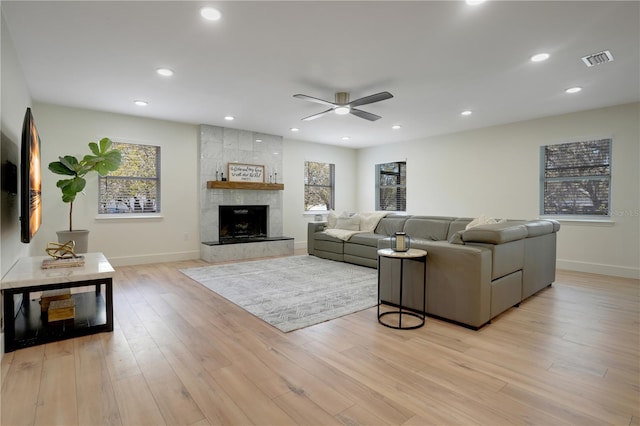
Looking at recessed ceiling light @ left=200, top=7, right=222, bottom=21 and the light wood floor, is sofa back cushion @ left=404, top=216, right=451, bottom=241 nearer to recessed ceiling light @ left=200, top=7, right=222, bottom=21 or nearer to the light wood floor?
the light wood floor

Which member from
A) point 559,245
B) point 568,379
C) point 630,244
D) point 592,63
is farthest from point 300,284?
point 630,244

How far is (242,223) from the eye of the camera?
22.3ft

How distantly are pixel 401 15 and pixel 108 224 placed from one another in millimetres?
5210

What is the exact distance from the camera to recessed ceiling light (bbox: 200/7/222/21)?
8.00ft

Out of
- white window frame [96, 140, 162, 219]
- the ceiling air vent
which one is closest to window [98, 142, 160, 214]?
white window frame [96, 140, 162, 219]

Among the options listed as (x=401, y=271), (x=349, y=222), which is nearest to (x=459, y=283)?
(x=401, y=271)

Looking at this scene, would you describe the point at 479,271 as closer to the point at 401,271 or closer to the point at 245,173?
the point at 401,271

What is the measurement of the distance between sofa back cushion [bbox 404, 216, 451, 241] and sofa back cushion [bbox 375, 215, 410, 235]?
0.13 metres

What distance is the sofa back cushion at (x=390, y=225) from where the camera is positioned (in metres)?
5.66

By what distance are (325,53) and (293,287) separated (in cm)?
267

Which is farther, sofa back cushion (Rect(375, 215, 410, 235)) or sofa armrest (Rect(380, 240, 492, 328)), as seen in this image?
sofa back cushion (Rect(375, 215, 410, 235))

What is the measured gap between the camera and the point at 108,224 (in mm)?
5305

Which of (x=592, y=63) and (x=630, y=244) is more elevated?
(x=592, y=63)

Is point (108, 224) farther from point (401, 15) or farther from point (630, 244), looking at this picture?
point (630, 244)
